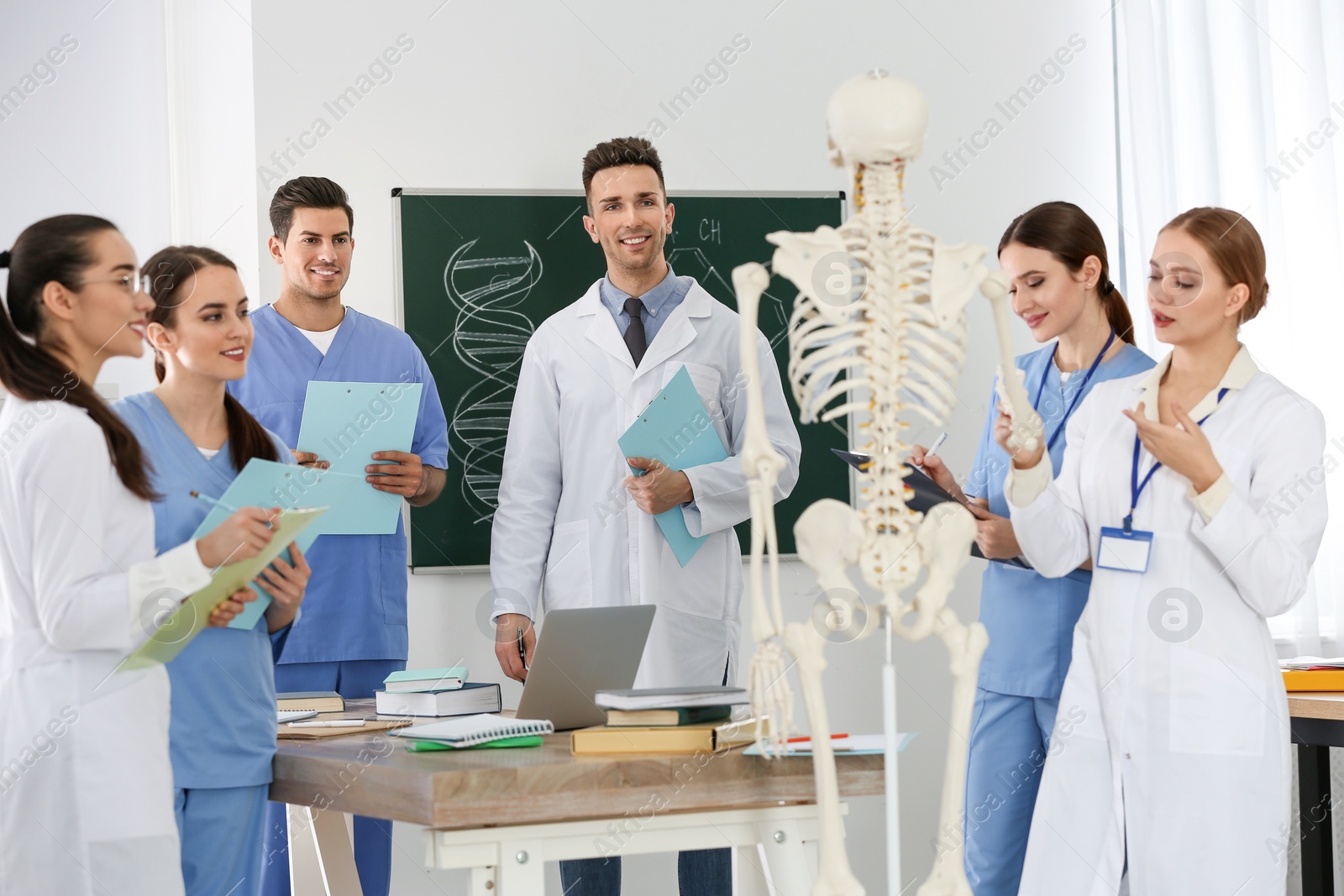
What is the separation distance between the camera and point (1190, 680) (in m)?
2.03

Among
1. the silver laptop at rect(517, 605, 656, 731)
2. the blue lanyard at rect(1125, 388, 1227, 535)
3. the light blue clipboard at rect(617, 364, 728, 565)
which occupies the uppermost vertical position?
the light blue clipboard at rect(617, 364, 728, 565)

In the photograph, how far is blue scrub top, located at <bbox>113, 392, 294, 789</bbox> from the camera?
1865 mm

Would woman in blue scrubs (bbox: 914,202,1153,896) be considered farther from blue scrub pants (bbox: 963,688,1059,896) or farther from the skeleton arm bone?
the skeleton arm bone

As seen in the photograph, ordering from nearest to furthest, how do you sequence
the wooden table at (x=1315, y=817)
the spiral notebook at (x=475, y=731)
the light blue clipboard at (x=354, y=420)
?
the spiral notebook at (x=475, y=731) → the light blue clipboard at (x=354, y=420) → the wooden table at (x=1315, y=817)

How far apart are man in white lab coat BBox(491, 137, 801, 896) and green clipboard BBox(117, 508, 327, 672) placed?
108 centimetres

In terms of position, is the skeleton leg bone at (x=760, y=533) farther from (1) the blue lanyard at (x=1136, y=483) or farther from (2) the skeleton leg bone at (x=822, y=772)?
(1) the blue lanyard at (x=1136, y=483)

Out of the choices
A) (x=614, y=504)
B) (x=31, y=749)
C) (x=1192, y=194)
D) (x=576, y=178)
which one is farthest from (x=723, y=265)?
(x=31, y=749)

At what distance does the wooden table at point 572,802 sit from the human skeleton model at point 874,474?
0.30 feet

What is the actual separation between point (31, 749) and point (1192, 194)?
3.63 m

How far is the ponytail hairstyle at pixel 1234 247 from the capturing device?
7.02ft

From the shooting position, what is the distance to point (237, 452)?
2.03 meters

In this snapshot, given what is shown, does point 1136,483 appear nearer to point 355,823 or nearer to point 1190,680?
point 1190,680

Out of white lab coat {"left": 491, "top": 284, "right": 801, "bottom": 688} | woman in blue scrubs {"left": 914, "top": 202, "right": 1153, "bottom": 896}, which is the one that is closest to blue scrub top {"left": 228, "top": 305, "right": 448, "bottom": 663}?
white lab coat {"left": 491, "top": 284, "right": 801, "bottom": 688}

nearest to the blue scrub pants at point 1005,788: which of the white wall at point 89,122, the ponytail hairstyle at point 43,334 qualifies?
the ponytail hairstyle at point 43,334
